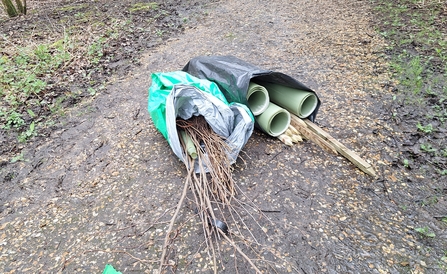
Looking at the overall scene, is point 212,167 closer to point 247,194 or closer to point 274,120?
point 247,194

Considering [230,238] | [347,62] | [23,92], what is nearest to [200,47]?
[347,62]

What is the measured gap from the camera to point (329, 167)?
258 centimetres

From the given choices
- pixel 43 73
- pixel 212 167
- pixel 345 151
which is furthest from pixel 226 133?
pixel 43 73

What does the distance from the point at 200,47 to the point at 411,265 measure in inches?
168

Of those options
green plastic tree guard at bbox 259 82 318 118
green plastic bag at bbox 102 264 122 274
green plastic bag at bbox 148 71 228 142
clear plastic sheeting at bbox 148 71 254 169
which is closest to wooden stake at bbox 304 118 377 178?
green plastic tree guard at bbox 259 82 318 118

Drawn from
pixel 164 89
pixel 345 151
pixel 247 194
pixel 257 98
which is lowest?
pixel 247 194

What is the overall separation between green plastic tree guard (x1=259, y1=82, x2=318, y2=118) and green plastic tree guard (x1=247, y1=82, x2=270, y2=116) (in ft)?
0.53

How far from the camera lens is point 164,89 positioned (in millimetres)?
2756

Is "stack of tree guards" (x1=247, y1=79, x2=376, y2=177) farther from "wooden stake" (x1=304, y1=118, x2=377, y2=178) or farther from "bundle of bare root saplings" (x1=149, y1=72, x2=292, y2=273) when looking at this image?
"bundle of bare root saplings" (x1=149, y1=72, x2=292, y2=273)

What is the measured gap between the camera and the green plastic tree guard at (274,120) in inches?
108

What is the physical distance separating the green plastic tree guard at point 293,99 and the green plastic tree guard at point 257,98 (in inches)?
6.4

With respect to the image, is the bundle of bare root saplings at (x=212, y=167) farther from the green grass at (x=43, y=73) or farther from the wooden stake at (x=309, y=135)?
the green grass at (x=43, y=73)

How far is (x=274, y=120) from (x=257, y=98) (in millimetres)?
284

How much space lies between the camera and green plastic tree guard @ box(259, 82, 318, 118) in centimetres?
277
